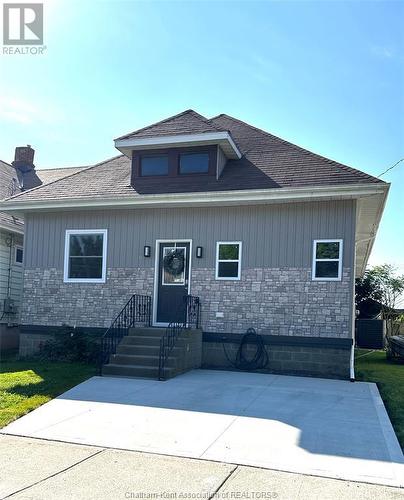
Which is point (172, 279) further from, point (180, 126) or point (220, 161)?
point (180, 126)

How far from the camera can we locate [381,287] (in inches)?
1049

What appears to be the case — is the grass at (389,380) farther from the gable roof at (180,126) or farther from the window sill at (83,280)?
the gable roof at (180,126)

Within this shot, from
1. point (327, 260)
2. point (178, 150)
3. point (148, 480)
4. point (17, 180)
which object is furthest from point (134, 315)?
point (17, 180)

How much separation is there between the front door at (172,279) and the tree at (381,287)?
14.7 metres

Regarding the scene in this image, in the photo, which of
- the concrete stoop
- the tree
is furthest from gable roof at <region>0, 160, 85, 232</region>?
the tree

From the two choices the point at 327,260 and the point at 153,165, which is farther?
the point at 153,165

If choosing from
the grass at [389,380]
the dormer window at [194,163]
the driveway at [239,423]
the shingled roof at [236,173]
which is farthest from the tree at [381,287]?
the driveway at [239,423]

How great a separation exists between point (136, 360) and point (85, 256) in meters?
3.99

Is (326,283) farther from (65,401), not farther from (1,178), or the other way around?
(1,178)

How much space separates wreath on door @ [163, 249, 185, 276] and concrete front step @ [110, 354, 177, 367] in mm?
2754

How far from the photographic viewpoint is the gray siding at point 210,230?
1123 centimetres

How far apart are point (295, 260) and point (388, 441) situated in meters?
5.67

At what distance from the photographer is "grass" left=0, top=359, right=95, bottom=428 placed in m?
7.45

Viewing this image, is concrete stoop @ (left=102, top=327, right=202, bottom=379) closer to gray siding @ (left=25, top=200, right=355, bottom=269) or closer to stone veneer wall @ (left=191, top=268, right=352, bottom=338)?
stone veneer wall @ (left=191, top=268, right=352, bottom=338)
